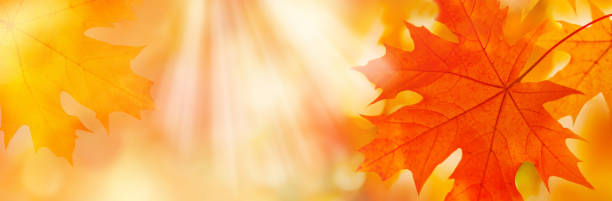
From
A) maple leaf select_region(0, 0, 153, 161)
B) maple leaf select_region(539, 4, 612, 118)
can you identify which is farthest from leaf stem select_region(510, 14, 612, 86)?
maple leaf select_region(0, 0, 153, 161)

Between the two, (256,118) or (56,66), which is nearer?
(56,66)

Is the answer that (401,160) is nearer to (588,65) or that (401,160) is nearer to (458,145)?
(458,145)

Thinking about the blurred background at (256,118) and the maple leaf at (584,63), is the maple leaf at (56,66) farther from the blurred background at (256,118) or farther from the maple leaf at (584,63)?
the maple leaf at (584,63)

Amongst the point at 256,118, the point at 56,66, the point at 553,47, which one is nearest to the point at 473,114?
the point at 553,47

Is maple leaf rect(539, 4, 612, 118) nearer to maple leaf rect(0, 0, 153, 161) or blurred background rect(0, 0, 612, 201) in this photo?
blurred background rect(0, 0, 612, 201)

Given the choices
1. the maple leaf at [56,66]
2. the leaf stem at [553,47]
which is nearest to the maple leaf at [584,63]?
the leaf stem at [553,47]

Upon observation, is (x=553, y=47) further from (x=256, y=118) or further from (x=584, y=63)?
(x=256, y=118)
